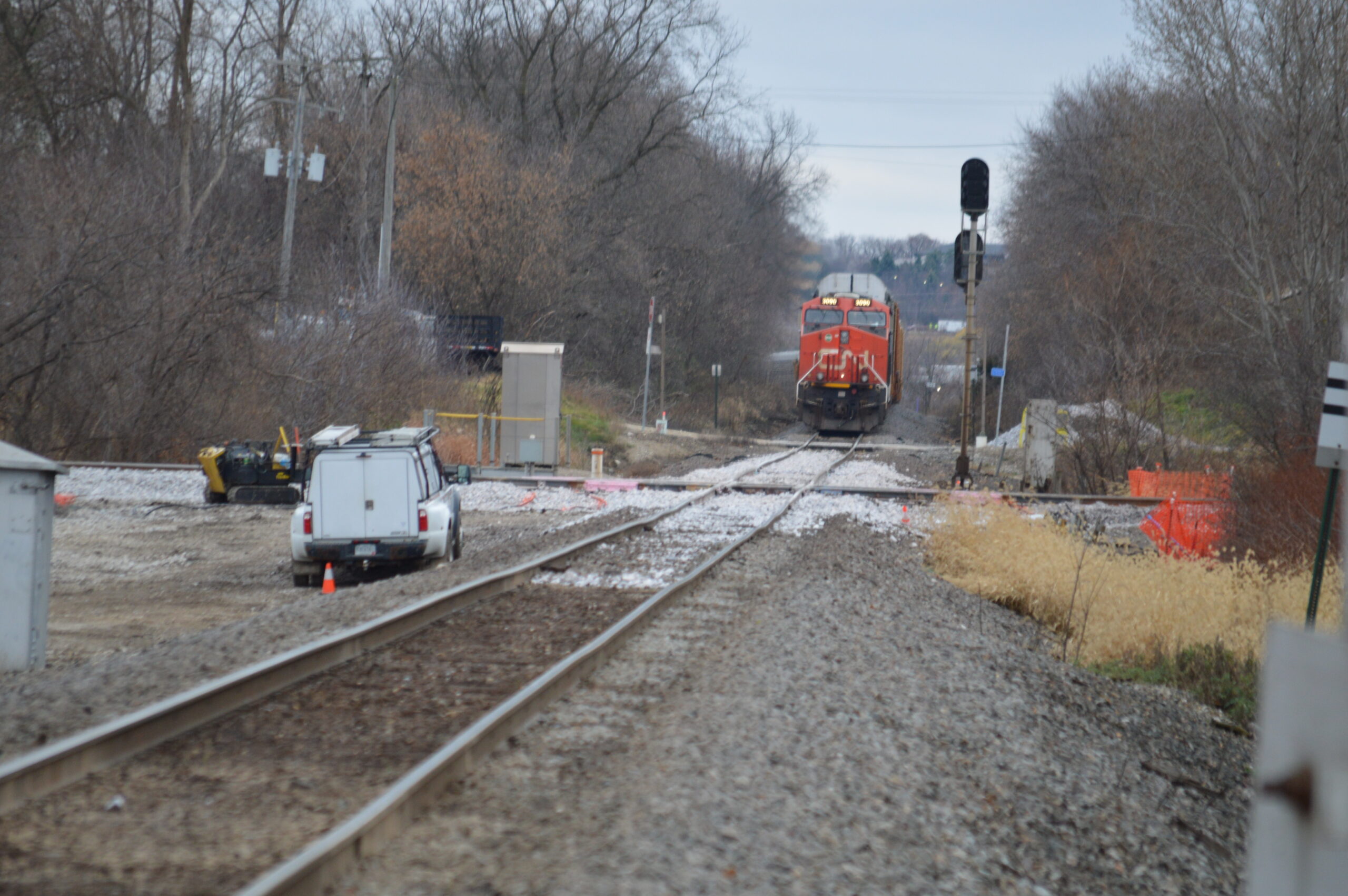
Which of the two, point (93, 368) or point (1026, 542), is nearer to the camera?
point (1026, 542)

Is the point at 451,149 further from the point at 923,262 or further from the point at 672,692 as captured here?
the point at 923,262

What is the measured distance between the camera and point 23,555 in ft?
25.8

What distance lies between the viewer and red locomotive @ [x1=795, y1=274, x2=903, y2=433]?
38.7 m

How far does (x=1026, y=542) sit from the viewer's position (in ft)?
46.4

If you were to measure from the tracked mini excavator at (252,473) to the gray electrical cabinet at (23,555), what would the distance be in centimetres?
1080

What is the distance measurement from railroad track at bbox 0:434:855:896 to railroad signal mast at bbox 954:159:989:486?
553 inches

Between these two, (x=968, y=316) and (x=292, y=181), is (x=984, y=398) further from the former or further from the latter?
(x=292, y=181)

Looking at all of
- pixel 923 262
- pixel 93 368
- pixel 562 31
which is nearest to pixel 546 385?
pixel 93 368

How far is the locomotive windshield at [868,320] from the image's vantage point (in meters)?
Result: 38.6

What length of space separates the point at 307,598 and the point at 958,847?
7.81m

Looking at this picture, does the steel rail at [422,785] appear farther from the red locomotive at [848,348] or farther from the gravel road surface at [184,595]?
the red locomotive at [848,348]

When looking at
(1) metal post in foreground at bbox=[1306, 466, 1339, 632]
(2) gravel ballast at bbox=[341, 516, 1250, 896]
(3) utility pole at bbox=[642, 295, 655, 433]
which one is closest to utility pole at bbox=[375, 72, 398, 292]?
(3) utility pole at bbox=[642, 295, 655, 433]

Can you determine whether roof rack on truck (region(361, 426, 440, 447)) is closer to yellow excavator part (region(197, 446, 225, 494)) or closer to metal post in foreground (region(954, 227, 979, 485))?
yellow excavator part (region(197, 446, 225, 494))

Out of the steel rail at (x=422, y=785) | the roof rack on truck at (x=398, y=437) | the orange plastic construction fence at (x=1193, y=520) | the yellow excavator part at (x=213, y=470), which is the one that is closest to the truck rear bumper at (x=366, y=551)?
the roof rack on truck at (x=398, y=437)
